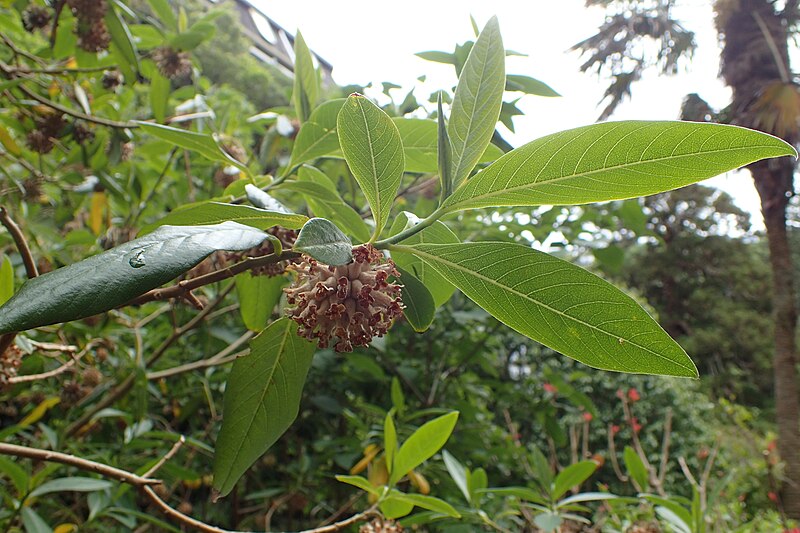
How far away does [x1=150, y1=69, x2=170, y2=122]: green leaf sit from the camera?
133 centimetres

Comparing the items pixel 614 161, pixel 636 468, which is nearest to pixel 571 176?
pixel 614 161

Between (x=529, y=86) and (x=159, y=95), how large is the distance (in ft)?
2.92

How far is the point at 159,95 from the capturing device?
4.36ft

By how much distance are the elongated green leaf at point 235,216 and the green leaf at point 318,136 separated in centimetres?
25

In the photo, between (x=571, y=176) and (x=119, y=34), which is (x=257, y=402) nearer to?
(x=571, y=176)

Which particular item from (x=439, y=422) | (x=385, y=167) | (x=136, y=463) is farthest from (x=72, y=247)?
(x=385, y=167)

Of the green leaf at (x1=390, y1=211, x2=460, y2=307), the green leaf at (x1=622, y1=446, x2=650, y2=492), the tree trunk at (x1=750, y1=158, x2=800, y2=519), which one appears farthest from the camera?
the tree trunk at (x1=750, y1=158, x2=800, y2=519)

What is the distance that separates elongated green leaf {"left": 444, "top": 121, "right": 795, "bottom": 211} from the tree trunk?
6.41 metres

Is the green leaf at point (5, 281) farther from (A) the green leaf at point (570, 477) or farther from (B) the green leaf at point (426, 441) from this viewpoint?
(A) the green leaf at point (570, 477)

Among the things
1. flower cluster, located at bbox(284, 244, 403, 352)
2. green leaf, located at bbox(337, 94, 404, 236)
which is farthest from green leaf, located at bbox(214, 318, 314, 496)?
green leaf, located at bbox(337, 94, 404, 236)

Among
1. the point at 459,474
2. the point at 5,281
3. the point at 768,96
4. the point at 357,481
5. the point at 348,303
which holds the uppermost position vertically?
the point at 768,96

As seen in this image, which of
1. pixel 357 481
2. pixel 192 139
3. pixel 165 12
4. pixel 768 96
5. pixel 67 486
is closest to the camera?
pixel 192 139

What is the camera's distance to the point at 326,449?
171 centimetres

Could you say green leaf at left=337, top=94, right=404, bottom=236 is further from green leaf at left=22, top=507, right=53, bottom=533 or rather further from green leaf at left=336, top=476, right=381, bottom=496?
green leaf at left=22, top=507, right=53, bottom=533
